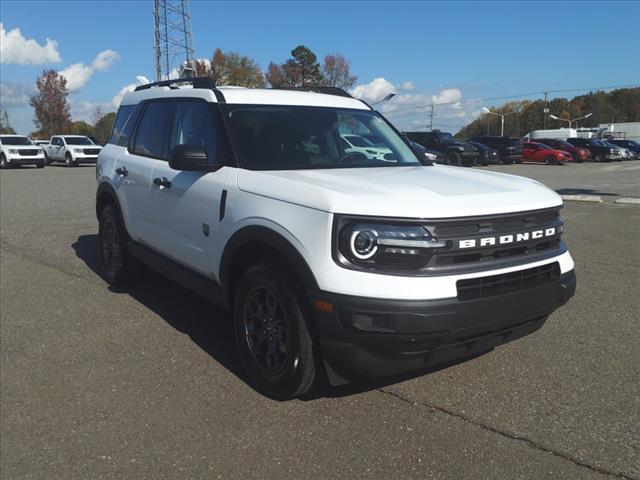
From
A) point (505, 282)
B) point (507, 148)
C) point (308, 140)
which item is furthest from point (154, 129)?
point (507, 148)

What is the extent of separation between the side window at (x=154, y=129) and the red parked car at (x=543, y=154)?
3393cm

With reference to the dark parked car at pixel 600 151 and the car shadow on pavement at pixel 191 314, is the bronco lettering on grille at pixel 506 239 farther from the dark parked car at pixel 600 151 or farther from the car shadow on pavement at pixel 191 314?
the dark parked car at pixel 600 151

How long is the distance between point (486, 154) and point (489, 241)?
99.7 feet

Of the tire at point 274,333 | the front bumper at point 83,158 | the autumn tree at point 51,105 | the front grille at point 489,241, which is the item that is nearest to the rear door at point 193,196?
the tire at point 274,333

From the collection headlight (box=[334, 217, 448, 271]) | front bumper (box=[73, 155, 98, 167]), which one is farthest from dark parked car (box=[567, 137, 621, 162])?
headlight (box=[334, 217, 448, 271])

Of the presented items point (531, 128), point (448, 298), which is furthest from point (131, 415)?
point (531, 128)

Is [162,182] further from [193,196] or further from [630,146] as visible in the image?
[630,146]

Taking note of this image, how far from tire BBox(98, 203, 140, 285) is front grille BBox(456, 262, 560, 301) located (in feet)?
12.5

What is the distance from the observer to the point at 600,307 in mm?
5070

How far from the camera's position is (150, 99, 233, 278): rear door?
3.87 metres

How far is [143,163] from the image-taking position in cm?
507

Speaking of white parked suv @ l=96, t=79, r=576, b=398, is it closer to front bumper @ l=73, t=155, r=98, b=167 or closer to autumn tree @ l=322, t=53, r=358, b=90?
front bumper @ l=73, t=155, r=98, b=167

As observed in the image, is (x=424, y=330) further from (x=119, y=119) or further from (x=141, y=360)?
(x=119, y=119)

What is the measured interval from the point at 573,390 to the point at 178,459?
94.2 inches
